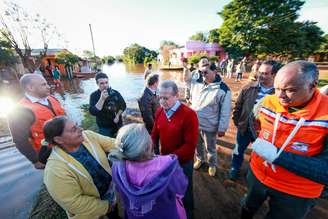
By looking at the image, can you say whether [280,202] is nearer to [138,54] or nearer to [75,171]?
[75,171]

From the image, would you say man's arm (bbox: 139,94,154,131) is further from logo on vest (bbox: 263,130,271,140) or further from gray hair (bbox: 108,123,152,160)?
logo on vest (bbox: 263,130,271,140)

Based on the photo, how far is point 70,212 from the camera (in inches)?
55.7

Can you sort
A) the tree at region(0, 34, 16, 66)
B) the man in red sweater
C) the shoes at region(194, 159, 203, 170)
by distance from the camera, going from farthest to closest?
the tree at region(0, 34, 16, 66) < the shoes at region(194, 159, 203, 170) < the man in red sweater

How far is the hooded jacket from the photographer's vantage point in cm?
253

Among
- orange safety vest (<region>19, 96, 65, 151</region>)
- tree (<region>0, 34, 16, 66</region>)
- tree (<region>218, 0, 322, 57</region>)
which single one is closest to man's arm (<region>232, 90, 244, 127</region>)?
orange safety vest (<region>19, 96, 65, 151</region>)

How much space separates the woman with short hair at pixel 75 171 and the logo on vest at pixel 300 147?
66.0 inches

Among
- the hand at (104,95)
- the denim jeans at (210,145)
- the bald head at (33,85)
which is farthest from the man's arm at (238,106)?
the bald head at (33,85)

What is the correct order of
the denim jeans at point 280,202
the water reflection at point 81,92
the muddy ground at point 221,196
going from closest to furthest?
the denim jeans at point 280,202 < the muddy ground at point 221,196 < the water reflection at point 81,92

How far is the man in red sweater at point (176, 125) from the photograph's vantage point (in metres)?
1.81

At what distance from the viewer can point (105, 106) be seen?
2.66 m

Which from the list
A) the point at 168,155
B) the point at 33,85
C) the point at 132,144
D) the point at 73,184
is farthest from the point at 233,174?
the point at 33,85

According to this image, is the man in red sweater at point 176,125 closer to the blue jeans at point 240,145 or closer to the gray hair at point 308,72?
the gray hair at point 308,72

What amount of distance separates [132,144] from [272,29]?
24792mm

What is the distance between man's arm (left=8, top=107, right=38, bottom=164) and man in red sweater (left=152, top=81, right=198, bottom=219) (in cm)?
160
